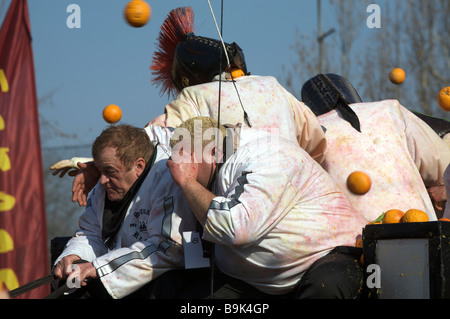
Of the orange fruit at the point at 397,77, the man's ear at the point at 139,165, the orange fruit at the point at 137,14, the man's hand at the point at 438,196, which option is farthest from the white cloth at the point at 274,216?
the orange fruit at the point at 397,77

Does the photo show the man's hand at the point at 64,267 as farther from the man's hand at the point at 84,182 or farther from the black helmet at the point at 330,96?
the black helmet at the point at 330,96

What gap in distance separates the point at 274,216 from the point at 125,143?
102cm

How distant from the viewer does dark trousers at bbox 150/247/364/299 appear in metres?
2.85

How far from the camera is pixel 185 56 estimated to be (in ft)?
15.3

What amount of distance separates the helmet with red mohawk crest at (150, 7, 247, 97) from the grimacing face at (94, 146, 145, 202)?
3.74ft

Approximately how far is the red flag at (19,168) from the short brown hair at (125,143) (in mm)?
338

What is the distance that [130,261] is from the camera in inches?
128

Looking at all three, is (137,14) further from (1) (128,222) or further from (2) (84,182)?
(1) (128,222)

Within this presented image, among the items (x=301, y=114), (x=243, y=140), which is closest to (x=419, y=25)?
(x=301, y=114)

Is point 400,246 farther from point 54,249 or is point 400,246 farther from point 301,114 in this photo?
point 54,249

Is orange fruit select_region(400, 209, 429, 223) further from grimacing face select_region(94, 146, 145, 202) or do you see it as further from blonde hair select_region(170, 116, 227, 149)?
grimacing face select_region(94, 146, 145, 202)

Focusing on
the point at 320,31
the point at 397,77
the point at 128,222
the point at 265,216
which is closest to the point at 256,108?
the point at 128,222

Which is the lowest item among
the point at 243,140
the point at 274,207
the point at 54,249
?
the point at 54,249
